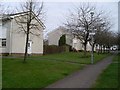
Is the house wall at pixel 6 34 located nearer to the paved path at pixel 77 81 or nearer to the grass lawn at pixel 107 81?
the paved path at pixel 77 81

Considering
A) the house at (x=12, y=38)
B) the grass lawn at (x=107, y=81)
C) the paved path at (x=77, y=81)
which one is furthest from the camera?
the house at (x=12, y=38)

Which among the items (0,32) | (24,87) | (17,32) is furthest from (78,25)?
(24,87)

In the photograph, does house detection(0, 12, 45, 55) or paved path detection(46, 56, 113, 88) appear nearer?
paved path detection(46, 56, 113, 88)

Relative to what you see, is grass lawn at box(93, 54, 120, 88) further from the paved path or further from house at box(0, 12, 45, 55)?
house at box(0, 12, 45, 55)

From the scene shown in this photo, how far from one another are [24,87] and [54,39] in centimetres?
8016

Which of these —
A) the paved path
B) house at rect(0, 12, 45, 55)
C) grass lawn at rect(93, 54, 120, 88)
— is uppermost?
house at rect(0, 12, 45, 55)

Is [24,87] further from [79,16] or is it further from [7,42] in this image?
[79,16]

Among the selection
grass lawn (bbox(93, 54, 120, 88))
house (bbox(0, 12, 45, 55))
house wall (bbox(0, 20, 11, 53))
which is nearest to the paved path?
grass lawn (bbox(93, 54, 120, 88))

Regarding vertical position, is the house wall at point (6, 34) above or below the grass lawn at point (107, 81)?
above

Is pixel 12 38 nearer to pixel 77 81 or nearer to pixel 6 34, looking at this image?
pixel 6 34

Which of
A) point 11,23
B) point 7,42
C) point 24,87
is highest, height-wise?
point 11,23

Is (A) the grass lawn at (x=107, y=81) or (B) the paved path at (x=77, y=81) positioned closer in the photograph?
(B) the paved path at (x=77, y=81)

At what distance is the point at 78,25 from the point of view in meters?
45.6

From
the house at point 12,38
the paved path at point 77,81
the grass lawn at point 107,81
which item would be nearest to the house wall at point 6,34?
the house at point 12,38
